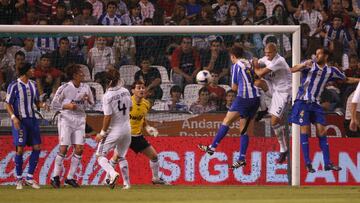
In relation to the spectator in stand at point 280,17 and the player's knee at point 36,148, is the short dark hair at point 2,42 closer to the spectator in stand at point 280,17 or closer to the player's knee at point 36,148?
the player's knee at point 36,148

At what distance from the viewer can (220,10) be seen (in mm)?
24188

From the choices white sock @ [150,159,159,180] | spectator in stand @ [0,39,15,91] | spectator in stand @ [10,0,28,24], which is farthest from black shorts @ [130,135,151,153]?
spectator in stand @ [10,0,28,24]

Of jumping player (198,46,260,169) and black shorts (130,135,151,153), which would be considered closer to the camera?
jumping player (198,46,260,169)

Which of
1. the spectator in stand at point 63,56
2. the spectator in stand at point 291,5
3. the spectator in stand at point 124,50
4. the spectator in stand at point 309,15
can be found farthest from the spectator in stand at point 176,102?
the spectator in stand at point 291,5

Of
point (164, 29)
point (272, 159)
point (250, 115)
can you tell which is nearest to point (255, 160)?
point (272, 159)

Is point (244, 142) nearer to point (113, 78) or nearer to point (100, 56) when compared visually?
point (113, 78)

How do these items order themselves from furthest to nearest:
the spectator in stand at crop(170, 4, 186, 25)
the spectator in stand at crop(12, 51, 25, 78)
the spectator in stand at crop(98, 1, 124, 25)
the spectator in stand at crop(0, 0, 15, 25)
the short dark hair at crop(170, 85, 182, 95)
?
the spectator in stand at crop(170, 4, 186, 25), the spectator in stand at crop(98, 1, 124, 25), the spectator in stand at crop(0, 0, 15, 25), the short dark hair at crop(170, 85, 182, 95), the spectator in stand at crop(12, 51, 25, 78)

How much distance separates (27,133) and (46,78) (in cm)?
154

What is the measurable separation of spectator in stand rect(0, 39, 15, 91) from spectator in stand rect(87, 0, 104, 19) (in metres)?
3.43

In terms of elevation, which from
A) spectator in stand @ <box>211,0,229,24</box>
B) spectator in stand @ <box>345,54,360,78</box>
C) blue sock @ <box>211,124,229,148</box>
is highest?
spectator in stand @ <box>211,0,229,24</box>

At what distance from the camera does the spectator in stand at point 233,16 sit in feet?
77.8

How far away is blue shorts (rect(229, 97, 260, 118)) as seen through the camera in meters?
19.5

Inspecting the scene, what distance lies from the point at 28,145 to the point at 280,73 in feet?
15.4

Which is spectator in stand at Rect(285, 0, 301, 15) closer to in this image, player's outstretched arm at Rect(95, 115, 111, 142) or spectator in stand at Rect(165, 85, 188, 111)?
spectator in stand at Rect(165, 85, 188, 111)
